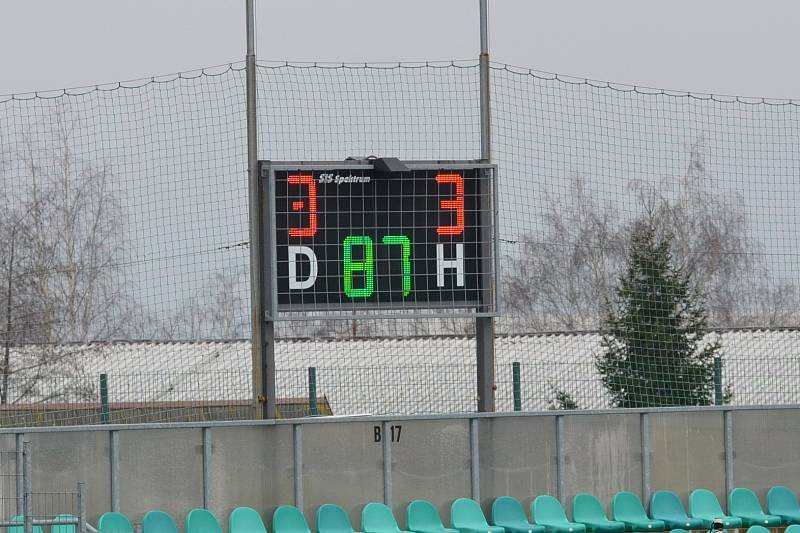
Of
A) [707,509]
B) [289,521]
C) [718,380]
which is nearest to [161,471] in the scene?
[289,521]

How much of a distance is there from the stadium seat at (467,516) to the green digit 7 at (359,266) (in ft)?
6.93

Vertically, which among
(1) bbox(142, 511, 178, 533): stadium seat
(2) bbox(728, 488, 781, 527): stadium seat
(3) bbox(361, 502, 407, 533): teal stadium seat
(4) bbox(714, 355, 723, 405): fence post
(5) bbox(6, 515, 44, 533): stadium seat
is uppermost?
(4) bbox(714, 355, 723, 405): fence post

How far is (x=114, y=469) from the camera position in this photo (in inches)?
425

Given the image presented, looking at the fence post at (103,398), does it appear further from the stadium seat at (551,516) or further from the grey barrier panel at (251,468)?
the stadium seat at (551,516)

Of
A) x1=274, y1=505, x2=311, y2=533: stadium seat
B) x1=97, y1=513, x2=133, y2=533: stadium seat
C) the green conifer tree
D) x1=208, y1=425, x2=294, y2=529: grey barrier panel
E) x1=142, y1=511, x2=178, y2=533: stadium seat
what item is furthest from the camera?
the green conifer tree

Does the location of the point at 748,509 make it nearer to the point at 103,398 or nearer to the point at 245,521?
the point at 245,521

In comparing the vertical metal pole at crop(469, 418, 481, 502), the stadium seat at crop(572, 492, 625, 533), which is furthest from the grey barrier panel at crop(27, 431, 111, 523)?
the stadium seat at crop(572, 492, 625, 533)

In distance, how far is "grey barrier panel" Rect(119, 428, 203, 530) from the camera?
428 inches

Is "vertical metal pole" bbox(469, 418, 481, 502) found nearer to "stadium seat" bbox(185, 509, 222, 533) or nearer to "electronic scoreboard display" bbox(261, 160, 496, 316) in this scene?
"electronic scoreboard display" bbox(261, 160, 496, 316)

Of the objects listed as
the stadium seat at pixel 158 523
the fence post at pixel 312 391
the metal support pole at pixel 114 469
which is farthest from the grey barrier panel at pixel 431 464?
the metal support pole at pixel 114 469

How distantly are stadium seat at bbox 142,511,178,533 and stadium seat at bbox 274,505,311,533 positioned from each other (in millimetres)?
883

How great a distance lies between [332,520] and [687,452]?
11.9 ft

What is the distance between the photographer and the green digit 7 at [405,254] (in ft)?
36.9

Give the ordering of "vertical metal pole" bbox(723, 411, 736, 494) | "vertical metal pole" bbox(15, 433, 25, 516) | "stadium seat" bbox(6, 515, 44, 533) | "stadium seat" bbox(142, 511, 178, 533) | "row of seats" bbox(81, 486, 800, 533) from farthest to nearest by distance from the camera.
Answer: "vertical metal pole" bbox(723, 411, 736, 494) < "row of seats" bbox(81, 486, 800, 533) < "stadium seat" bbox(142, 511, 178, 533) < "vertical metal pole" bbox(15, 433, 25, 516) < "stadium seat" bbox(6, 515, 44, 533)
